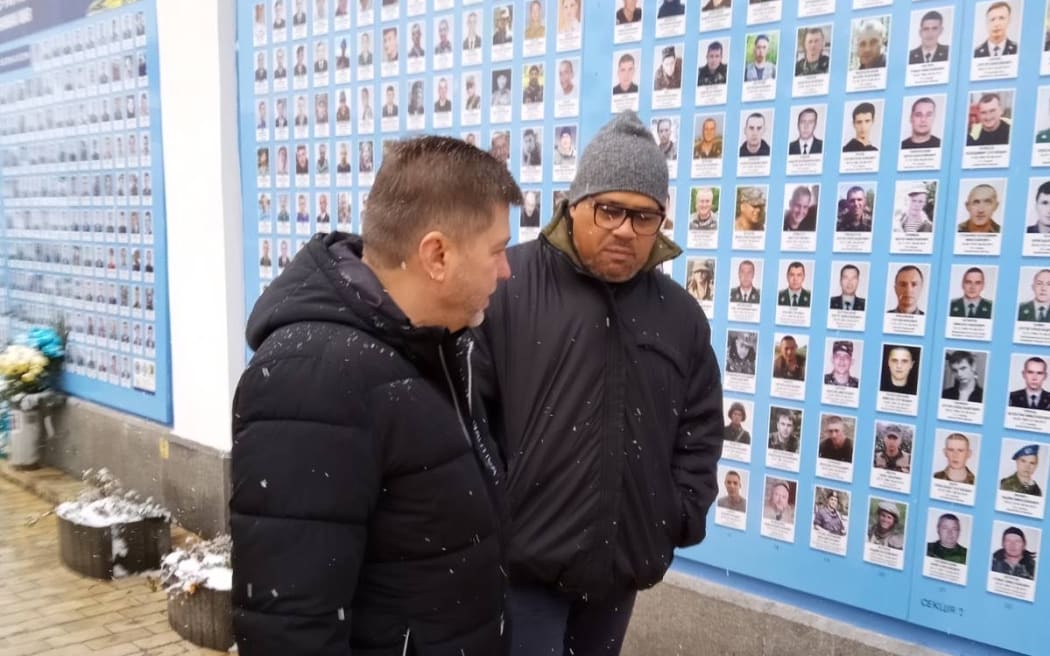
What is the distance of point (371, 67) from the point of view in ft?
13.7

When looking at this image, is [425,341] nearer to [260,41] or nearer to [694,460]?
[694,460]

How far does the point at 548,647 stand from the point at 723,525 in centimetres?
118

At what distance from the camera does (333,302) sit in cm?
130

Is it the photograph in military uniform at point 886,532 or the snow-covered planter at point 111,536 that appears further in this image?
the snow-covered planter at point 111,536

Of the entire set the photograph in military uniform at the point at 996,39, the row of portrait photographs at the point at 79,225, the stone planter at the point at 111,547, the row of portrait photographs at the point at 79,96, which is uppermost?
the row of portrait photographs at the point at 79,96

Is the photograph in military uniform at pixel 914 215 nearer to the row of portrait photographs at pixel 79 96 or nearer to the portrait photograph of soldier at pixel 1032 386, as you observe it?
the portrait photograph of soldier at pixel 1032 386

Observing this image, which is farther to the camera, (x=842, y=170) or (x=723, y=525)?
(x=723, y=525)

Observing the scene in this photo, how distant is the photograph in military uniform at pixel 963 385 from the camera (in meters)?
2.39

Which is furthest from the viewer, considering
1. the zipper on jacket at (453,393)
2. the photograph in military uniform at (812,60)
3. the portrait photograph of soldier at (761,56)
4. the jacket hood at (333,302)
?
the portrait photograph of soldier at (761,56)

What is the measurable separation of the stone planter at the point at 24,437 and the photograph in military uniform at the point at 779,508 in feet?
19.4

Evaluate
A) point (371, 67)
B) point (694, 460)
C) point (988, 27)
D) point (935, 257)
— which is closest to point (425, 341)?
point (694, 460)

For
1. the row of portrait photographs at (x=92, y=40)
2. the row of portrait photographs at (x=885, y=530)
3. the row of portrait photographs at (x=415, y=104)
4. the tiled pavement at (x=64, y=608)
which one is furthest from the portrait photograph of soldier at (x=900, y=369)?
the row of portrait photographs at (x=92, y=40)

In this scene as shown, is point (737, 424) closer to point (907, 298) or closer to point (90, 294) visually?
point (907, 298)

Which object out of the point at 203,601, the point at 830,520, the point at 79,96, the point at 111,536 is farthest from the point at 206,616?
the point at 79,96
